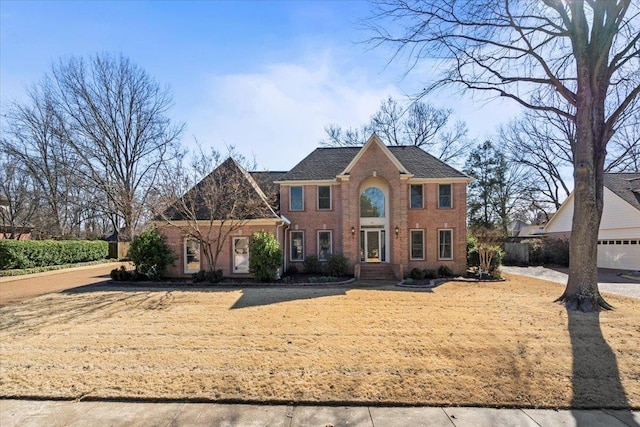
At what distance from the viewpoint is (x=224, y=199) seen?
15688 mm

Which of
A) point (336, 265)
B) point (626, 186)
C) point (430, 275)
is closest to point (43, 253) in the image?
point (336, 265)

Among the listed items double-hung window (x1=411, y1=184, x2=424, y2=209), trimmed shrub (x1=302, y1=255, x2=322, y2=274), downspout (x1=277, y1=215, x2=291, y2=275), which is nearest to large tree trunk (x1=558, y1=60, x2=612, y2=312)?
double-hung window (x1=411, y1=184, x2=424, y2=209)

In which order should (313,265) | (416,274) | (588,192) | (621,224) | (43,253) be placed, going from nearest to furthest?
1. (588,192)
2. (416,274)
3. (313,265)
4. (43,253)
5. (621,224)

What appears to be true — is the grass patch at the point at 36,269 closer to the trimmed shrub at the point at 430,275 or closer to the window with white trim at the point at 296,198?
the window with white trim at the point at 296,198

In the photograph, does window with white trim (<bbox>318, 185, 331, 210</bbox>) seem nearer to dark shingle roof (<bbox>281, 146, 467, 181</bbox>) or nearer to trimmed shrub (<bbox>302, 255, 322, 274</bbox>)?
dark shingle roof (<bbox>281, 146, 467, 181</bbox>)

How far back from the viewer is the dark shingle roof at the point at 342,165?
19531 millimetres

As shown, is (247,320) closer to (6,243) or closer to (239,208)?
(239,208)

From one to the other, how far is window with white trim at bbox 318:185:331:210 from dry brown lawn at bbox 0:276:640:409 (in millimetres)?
9435

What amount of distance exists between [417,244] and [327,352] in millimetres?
14404

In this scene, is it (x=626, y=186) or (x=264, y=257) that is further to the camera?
(x=626, y=186)

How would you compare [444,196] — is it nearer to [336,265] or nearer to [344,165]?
[344,165]

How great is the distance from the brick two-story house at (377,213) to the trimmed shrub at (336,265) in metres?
0.76

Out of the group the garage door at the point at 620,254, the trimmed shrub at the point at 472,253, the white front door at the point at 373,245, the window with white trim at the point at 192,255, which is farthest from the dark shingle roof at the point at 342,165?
the garage door at the point at 620,254

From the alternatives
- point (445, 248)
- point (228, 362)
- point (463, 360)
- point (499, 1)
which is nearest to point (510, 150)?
point (445, 248)
